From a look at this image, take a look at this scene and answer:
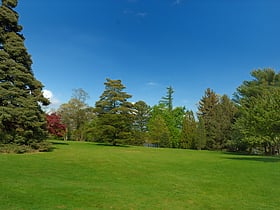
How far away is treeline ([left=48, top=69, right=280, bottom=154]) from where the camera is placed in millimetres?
23220

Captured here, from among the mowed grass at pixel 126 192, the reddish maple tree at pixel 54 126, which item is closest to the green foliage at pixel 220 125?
the reddish maple tree at pixel 54 126

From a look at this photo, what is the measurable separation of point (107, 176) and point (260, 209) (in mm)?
5666

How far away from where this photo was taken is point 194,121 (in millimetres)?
44312

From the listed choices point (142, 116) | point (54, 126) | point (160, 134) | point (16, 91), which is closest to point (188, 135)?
point (160, 134)

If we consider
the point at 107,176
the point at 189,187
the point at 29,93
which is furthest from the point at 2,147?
the point at 189,187

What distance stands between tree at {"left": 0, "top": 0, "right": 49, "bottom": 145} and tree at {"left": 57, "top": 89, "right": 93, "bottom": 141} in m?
31.4

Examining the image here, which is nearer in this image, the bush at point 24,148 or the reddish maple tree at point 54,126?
the bush at point 24,148

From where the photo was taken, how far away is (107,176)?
9719 millimetres

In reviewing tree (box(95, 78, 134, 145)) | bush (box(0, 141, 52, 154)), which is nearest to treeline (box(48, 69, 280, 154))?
tree (box(95, 78, 134, 145))

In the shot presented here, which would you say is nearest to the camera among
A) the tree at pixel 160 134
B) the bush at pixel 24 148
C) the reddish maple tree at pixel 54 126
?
the bush at pixel 24 148

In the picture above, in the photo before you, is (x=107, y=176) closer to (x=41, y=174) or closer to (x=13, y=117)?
(x=41, y=174)

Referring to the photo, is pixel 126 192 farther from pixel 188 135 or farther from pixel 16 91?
pixel 188 135

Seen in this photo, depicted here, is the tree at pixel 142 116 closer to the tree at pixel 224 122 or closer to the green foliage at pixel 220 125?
the green foliage at pixel 220 125

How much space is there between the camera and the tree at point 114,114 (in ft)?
109
